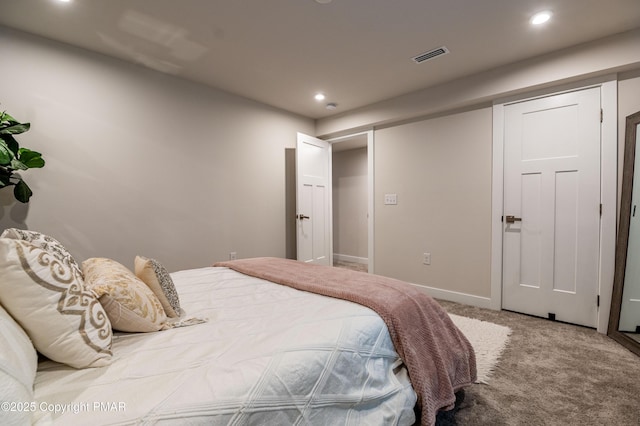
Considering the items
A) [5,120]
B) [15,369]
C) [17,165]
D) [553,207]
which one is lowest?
[15,369]

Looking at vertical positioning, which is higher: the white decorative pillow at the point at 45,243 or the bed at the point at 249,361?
the white decorative pillow at the point at 45,243

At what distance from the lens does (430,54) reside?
103 inches

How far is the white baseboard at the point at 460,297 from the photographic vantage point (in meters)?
3.09

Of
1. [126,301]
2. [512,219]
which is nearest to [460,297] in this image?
[512,219]

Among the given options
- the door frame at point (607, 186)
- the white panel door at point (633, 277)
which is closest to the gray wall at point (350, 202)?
the door frame at point (607, 186)

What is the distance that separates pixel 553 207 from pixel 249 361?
10.1 feet

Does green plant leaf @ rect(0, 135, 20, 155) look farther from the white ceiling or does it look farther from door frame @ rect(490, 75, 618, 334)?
door frame @ rect(490, 75, 618, 334)

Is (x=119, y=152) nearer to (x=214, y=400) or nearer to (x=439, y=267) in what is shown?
(x=214, y=400)

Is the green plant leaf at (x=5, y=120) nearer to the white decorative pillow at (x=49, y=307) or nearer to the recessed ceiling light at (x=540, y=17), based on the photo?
the white decorative pillow at (x=49, y=307)

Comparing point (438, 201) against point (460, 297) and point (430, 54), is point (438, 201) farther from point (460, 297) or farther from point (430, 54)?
point (430, 54)

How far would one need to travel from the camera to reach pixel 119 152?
2.68 meters

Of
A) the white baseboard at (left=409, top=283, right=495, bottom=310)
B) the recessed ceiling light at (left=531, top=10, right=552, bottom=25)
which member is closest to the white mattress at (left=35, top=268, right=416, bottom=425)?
the white baseboard at (left=409, top=283, right=495, bottom=310)

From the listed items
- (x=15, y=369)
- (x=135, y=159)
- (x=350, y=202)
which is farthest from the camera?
(x=350, y=202)

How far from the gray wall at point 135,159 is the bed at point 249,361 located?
1.42 m
